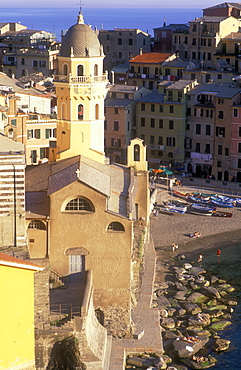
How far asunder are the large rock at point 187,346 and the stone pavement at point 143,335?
1.22 metres

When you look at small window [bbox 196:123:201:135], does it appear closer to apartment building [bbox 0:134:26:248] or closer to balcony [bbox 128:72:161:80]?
balcony [bbox 128:72:161:80]

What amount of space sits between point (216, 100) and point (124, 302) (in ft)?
134

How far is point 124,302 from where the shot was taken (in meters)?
44.8

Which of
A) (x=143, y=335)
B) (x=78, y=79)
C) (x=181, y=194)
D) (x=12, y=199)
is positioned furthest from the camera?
(x=181, y=194)

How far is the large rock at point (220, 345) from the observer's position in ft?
153

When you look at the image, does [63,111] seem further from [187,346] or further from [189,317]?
[187,346]

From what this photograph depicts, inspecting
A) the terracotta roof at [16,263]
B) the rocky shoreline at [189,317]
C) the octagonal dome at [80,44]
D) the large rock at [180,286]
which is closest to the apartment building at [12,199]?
the terracotta roof at [16,263]

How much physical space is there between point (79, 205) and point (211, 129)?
41.2 m

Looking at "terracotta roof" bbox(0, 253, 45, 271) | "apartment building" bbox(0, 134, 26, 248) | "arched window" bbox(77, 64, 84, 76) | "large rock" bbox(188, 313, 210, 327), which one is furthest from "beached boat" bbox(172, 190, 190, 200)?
"terracotta roof" bbox(0, 253, 45, 271)

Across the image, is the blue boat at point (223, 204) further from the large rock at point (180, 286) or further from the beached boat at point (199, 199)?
the large rock at point (180, 286)

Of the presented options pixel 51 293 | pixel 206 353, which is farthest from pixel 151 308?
pixel 51 293

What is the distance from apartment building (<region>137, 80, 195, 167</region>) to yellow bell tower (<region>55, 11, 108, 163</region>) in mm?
32736

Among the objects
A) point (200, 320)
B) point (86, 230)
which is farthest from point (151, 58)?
point (86, 230)

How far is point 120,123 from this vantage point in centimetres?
8631
